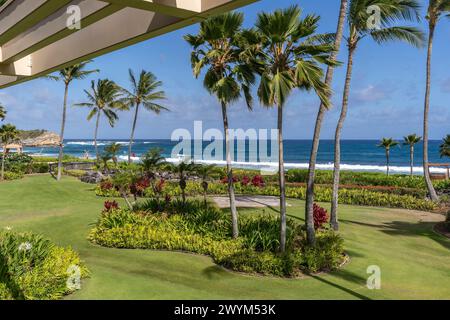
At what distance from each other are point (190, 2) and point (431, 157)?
112903 mm

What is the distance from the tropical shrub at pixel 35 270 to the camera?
27.6 feet

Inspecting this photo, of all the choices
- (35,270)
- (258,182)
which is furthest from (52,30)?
(258,182)

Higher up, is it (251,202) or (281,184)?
(281,184)

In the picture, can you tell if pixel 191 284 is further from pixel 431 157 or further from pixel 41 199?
pixel 431 157

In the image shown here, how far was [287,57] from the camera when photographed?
11523 millimetres

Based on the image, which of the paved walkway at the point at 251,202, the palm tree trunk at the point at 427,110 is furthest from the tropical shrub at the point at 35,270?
the palm tree trunk at the point at 427,110

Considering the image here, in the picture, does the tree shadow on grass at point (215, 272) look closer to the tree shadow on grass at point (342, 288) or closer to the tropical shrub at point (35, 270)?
the tree shadow on grass at point (342, 288)

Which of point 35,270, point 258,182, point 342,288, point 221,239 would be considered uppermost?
point 258,182

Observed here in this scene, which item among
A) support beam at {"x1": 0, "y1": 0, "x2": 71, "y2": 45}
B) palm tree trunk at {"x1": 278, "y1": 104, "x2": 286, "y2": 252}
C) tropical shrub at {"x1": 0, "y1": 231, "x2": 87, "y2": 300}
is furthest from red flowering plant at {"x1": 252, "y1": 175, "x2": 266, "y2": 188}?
support beam at {"x1": 0, "y1": 0, "x2": 71, "y2": 45}

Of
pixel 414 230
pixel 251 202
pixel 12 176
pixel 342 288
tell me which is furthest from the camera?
pixel 12 176

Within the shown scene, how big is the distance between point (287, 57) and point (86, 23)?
9.34 metres

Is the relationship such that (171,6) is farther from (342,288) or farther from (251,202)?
(251,202)

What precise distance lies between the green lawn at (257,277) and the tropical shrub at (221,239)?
46 cm

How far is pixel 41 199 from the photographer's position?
23.7 metres
